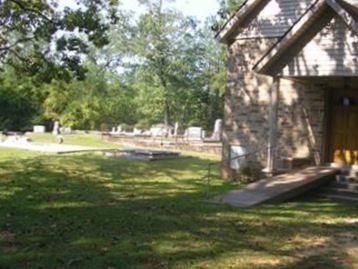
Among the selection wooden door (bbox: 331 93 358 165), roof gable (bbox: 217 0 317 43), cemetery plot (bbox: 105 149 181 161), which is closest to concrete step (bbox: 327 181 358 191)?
wooden door (bbox: 331 93 358 165)

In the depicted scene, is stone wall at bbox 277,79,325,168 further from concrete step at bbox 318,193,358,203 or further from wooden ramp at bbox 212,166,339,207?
concrete step at bbox 318,193,358,203

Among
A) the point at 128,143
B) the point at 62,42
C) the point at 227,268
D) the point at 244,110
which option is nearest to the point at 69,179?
the point at 62,42

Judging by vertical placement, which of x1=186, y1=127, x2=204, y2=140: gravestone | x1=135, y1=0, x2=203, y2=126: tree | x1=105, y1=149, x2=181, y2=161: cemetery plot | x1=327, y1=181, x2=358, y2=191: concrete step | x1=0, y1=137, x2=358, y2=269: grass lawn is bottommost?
x1=0, y1=137, x2=358, y2=269: grass lawn

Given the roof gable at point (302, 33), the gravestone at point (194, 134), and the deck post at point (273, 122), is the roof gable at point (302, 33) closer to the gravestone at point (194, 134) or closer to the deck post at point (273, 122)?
the deck post at point (273, 122)

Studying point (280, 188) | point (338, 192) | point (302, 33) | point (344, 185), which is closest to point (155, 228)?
point (280, 188)

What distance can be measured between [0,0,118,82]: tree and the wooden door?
26.6 feet

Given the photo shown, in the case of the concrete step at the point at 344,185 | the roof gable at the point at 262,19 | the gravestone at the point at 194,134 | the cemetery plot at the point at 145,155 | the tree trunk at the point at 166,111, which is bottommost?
the concrete step at the point at 344,185

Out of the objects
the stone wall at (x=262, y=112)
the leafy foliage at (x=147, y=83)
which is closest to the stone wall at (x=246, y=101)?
the stone wall at (x=262, y=112)

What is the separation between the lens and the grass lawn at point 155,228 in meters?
8.84

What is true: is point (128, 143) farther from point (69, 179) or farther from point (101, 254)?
point (101, 254)

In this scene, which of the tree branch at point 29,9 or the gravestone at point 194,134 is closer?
the tree branch at point 29,9

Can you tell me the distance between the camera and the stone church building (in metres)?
16.7

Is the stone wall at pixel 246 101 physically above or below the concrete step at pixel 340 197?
above

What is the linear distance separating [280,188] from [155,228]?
18.0 feet
